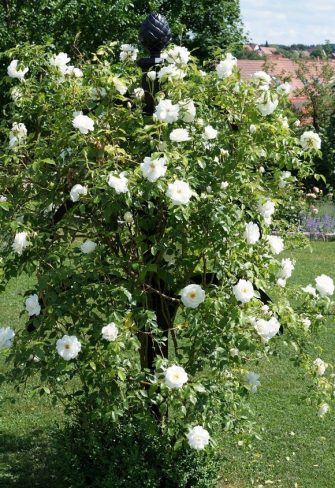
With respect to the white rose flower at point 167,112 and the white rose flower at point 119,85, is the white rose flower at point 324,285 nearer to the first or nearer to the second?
the white rose flower at point 167,112

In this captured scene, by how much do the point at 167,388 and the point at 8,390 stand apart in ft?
8.97

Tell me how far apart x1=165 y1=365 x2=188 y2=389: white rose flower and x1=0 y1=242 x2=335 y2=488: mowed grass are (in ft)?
2.34

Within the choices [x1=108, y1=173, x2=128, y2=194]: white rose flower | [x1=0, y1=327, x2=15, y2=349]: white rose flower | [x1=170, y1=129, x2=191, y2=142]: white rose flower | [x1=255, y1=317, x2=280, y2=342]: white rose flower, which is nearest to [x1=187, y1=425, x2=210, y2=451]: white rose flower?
[x1=255, y1=317, x2=280, y2=342]: white rose flower

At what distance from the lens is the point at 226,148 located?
3.39 meters

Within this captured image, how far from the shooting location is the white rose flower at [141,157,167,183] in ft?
9.93

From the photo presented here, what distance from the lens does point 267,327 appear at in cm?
319

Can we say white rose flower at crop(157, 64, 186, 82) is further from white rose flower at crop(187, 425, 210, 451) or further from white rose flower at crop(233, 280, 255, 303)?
white rose flower at crop(187, 425, 210, 451)

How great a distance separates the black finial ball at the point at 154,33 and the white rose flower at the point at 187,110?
21.3 inches

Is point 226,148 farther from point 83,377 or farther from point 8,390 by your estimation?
point 8,390

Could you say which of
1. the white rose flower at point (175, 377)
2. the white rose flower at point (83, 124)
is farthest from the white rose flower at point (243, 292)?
the white rose flower at point (83, 124)

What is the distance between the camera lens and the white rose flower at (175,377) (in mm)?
2986

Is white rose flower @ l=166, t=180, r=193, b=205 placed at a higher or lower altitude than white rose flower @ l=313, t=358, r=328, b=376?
higher

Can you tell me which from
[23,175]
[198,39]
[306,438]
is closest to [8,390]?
[306,438]

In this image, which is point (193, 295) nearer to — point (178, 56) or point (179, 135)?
point (179, 135)
